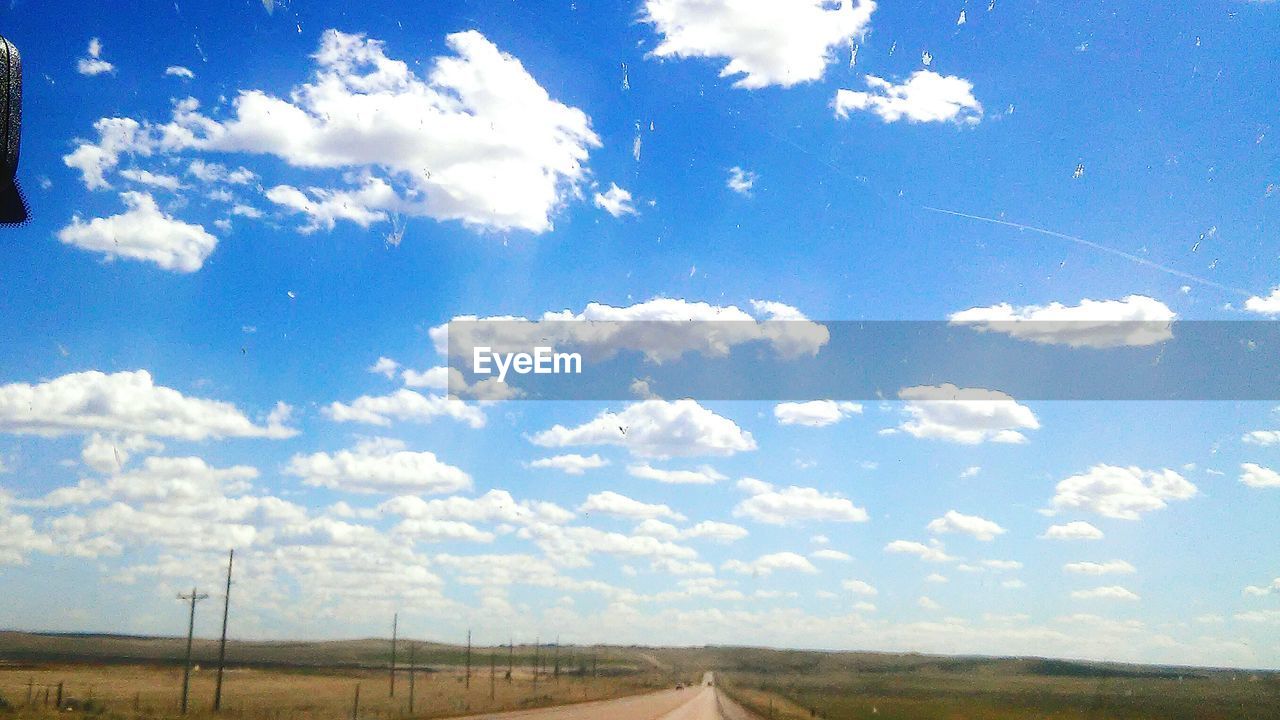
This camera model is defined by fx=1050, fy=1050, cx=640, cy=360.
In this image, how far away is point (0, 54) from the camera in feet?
57.6

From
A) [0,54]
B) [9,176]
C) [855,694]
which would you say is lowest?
[855,694]

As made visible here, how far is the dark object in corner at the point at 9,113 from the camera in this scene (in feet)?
58.1

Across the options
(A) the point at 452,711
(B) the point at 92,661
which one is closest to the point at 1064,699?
(A) the point at 452,711

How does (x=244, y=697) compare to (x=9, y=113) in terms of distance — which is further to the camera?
(x=244, y=697)

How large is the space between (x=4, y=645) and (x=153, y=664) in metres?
50.0

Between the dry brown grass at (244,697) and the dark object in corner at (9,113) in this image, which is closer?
the dark object in corner at (9,113)

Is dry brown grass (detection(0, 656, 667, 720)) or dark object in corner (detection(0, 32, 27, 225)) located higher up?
dark object in corner (detection(0, 32, 27, 225))

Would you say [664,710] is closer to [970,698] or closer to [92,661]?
[970,698]

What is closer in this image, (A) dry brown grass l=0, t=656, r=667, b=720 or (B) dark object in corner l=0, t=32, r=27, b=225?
(B) dark object in corner l=0, t=32, r=27, b=225

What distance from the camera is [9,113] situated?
18016mm

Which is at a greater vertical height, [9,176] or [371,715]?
[9,176]

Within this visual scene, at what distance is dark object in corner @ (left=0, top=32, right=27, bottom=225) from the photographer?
17.7m

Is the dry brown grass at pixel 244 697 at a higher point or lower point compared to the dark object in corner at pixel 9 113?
lower

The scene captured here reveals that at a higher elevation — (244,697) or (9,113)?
(9,113)
